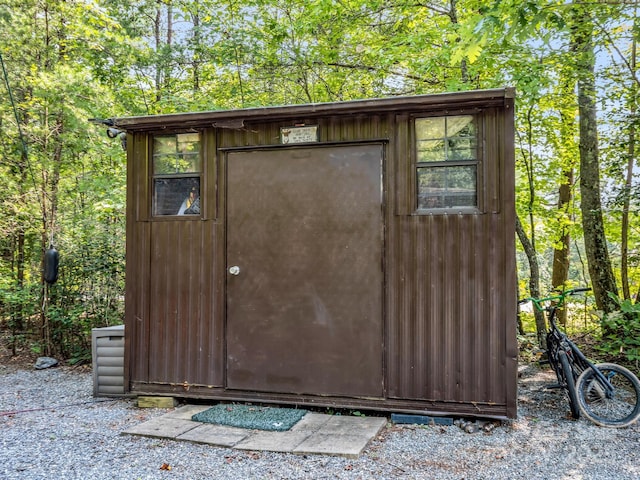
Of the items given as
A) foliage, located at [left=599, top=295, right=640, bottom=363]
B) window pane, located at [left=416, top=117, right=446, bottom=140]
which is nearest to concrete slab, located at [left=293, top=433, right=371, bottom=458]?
window pane, located at [left=416, top=117, right=446, bottom=140]

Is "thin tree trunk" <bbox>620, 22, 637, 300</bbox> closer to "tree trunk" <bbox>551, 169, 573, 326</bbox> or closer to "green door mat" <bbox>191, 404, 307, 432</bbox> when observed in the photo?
"tree trunk" <bbox>551, 169, 573, 326</bbox>

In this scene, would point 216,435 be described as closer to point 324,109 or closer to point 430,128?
point 324,109

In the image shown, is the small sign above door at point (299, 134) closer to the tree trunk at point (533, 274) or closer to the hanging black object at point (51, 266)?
the hanging black object at point (51, 266)

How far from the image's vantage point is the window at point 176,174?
4129 millimetres

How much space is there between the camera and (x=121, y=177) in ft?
24.4

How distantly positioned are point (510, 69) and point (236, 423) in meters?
5.29

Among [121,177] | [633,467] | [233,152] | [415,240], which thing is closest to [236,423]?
[415,240]

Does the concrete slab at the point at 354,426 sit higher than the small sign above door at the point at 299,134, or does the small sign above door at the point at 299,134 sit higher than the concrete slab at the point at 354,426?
the small sign above door at the point at 299,134

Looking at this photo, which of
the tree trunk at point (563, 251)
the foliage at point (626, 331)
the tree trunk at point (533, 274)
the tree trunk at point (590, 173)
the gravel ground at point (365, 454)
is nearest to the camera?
the gravel ground at point (365, 454)

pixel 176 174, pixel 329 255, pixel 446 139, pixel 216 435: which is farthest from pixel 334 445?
pixel 176 174

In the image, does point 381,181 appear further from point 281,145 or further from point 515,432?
point 515,432

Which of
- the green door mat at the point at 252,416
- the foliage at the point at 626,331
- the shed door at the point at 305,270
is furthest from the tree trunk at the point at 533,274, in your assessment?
the green door mat at the point at 252,416

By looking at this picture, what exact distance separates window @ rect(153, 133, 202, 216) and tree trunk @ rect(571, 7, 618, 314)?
4603 mm

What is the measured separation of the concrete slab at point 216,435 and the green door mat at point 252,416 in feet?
0.25
